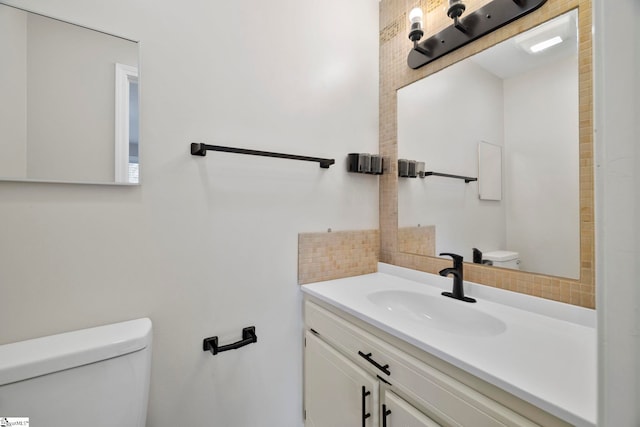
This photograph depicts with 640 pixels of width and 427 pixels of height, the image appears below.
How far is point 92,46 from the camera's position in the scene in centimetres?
93

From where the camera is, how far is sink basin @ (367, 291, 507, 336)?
1.03m

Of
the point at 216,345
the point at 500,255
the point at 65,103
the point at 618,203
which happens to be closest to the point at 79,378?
the point at 216,345

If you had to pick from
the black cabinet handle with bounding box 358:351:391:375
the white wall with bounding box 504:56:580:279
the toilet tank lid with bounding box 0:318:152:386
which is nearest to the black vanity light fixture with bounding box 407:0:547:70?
the white wall with bounding box 504:56:580:279

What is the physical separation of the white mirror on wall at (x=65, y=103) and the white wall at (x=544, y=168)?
1.50 meters

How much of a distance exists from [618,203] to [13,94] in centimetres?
143

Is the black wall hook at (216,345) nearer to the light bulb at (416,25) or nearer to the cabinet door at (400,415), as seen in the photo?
the cabinet door at (400,415)

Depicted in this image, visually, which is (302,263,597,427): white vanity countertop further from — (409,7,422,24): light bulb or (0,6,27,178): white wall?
(409,7,422,24): light bulb

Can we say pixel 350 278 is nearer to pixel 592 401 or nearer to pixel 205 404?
A: pixel 205 404

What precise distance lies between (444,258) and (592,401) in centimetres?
86

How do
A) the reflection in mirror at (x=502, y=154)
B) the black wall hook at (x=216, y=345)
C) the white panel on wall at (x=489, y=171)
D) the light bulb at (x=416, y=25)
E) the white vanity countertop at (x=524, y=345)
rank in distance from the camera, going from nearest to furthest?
the white vanity countertop at (x=524, y=345), the reflection in mirror at (x=502, y=154), the black wall hook at (x=216, y=345), the white panel on wall at (x=489, y=171), the light bulb at (x=416, y=25)

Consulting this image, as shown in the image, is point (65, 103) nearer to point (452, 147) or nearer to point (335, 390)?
point (335, 390)

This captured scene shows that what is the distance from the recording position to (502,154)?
119cm

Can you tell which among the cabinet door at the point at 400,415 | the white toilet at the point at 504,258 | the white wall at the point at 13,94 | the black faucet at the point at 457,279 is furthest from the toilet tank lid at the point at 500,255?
the white wall at the point at 13,94

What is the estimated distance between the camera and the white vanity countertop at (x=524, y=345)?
0.58 m
